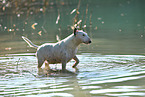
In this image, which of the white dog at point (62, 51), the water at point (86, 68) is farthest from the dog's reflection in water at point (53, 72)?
the white dog at point (62, 51)

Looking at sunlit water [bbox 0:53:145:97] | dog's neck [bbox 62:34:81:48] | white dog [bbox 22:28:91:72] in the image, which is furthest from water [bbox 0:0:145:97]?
dog's neck [bbox 62:34:81:48]

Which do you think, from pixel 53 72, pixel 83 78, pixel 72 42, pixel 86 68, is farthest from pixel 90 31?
pixel 83 78

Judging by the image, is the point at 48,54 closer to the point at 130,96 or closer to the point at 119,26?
the point at 130,96

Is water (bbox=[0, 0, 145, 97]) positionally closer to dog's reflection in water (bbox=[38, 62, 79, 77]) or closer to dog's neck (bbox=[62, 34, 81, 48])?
dog's reflection in water (bbox=[38, 62, 79, 77])

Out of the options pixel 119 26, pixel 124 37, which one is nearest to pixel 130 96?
pixel 124 37

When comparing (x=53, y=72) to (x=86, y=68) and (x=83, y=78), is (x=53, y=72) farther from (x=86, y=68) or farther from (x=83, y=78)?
(x=83, y=78)

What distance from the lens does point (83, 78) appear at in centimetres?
928

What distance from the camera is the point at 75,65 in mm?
10852

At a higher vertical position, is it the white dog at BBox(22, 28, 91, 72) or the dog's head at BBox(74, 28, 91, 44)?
the dog's head at BBox(74, 28, 91, 44)

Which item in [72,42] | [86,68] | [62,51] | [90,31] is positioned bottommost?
[86,68]

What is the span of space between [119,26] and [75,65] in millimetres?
10728

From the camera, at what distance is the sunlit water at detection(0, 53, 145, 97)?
7.99 metres

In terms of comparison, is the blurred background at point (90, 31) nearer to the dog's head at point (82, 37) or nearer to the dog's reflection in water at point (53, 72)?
the dog's head at point (82, 37)

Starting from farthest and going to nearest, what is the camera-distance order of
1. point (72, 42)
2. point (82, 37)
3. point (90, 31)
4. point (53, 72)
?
1. point (90, 31)
2. point (72, 42)
3. point (82, 37)
4. point (53, 72)
